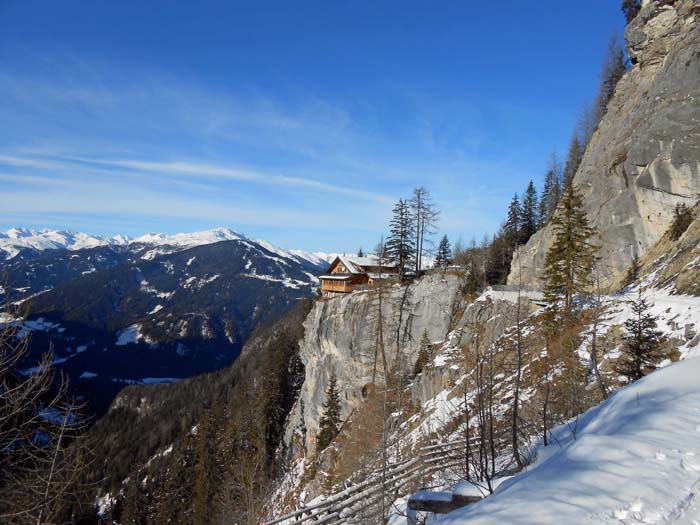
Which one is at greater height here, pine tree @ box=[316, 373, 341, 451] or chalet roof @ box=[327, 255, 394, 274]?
chalet roof @ box=[327, 255, 394, 274]

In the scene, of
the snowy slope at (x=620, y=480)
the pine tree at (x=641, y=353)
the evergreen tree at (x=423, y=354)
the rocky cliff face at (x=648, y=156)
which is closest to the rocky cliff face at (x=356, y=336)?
the evergreen tree at (x=423, y=354)

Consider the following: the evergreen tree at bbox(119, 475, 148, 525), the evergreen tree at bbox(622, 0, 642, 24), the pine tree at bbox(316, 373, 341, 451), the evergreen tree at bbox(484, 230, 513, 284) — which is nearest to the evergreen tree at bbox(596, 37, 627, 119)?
the evergreen tree at bbox(622, 0, 642, 24)

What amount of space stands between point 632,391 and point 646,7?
47.6 meters

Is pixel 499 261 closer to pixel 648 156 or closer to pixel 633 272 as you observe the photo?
pixel 648 156

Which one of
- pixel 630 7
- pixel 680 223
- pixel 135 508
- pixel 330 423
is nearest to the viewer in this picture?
pixel 680 223

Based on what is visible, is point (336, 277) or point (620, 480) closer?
point (620, 480)

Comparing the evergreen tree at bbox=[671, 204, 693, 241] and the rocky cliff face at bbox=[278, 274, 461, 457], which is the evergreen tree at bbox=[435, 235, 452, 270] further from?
the evergreen tree at bbox=[671, 204, 693, 241]

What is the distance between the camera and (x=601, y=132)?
120 feet

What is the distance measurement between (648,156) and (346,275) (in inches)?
1210

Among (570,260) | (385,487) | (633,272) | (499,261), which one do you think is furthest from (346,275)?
(385,487)

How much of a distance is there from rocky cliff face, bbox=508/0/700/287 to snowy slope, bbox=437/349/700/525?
83.9ft

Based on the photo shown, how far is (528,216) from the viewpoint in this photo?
165ft

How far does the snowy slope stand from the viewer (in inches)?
136

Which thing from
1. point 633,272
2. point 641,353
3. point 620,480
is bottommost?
point 620,480
